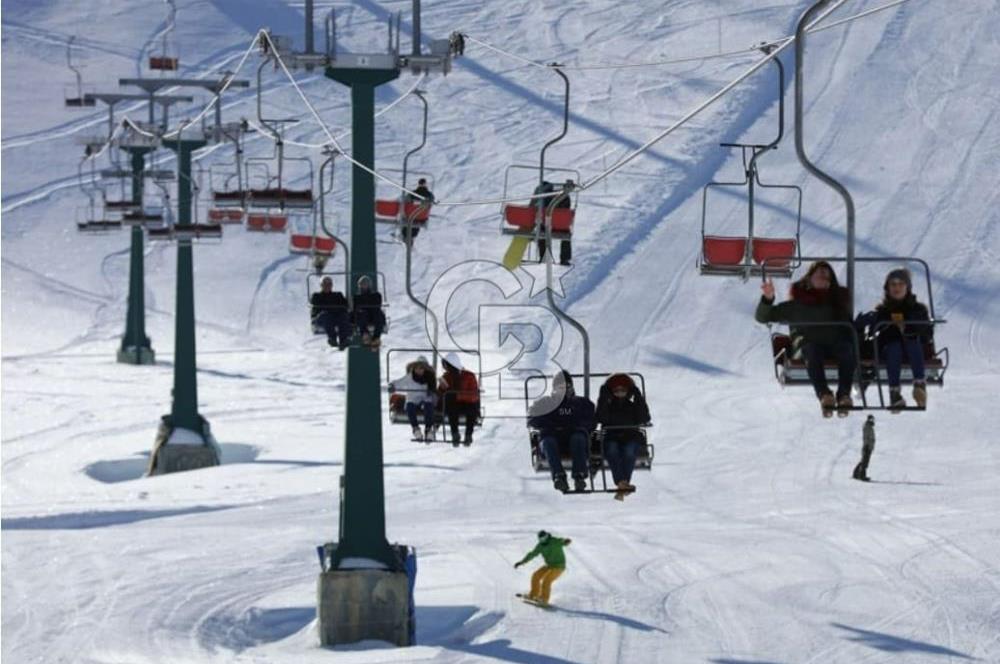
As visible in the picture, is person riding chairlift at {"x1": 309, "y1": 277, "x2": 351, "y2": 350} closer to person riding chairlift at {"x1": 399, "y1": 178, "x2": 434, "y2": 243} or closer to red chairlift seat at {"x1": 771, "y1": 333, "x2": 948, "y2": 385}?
person riding chairlift at {"x1": 399, "y1": 178, "x2": 434, "y2": 243}

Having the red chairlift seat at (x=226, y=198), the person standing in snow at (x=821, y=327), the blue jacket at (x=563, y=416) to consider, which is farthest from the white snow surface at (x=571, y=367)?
the person standing in snow at (x=821, y=327)

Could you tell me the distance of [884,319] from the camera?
13.2 meters

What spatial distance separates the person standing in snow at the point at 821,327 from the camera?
1270 centimetres

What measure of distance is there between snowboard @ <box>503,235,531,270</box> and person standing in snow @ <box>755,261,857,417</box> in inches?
92.9

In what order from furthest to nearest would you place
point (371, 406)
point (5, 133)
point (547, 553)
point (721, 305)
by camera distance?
1. point (5, 133)
2. point (721, 305)
3. point (547, 553)
4. point (371, 406)

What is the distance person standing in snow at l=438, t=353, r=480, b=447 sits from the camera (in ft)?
53.7

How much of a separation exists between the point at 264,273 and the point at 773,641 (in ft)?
109

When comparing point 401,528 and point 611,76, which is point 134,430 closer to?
point 401,528

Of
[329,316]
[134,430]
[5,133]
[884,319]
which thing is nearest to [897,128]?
[134,430]

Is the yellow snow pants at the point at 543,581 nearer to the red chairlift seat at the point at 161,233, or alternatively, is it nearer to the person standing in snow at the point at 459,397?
the person standing in snow at the point at 459,397

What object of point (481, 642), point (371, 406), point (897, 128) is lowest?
point (481, 642)

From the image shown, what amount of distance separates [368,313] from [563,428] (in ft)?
12.5

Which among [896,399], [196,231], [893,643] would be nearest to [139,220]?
[196,231]

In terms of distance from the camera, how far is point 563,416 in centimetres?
1459
